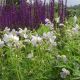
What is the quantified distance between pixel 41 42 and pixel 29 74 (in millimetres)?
309

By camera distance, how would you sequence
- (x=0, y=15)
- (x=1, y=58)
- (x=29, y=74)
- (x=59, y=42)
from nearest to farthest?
1. (x=29, y=74)
2. (x=1, y=58)
3. (x=59, y=42)
4. (x=0, y=15)

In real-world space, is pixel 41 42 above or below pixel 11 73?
above

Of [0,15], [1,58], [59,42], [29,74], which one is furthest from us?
[0,15]

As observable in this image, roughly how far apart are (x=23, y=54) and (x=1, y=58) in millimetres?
201

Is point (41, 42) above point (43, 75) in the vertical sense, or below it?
above

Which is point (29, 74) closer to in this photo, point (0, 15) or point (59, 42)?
point (59, 42)

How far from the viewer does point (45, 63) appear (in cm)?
331

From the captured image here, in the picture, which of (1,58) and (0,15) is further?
(0,15)

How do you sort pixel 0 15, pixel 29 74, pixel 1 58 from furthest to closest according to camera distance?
pixel 0 15 < pixel 1 58 < pixel 29 74

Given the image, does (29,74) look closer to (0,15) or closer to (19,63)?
(19,63)

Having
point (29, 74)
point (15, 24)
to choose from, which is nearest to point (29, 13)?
point (15, 24)

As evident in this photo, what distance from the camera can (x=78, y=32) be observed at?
12.8 ft

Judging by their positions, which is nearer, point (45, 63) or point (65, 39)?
point (45, 63)

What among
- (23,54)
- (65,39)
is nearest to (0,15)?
(65,39)
